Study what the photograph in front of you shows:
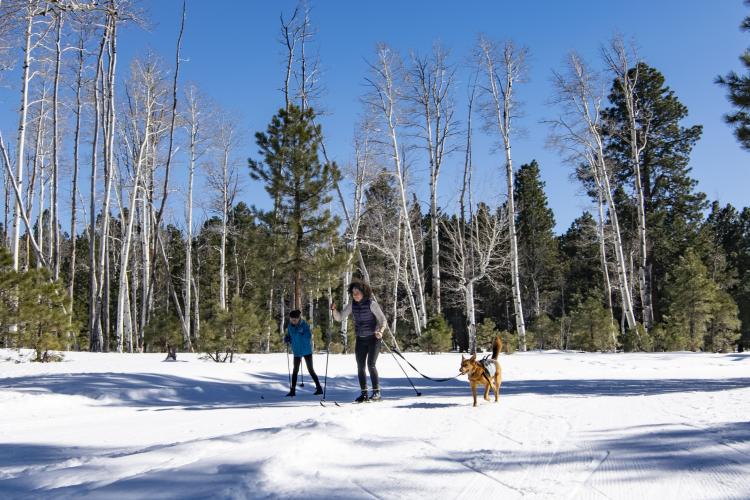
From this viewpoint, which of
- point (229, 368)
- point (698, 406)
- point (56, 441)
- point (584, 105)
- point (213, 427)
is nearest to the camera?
point (56, 441)

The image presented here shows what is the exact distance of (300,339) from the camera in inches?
356

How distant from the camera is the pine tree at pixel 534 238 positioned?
43406 mm

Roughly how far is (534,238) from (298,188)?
29.3 m

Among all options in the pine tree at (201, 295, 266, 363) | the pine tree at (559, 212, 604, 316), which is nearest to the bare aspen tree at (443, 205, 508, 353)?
the pine tree at (201, 295, 266, 363)

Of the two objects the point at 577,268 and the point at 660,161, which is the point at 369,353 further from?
the point at 577,268

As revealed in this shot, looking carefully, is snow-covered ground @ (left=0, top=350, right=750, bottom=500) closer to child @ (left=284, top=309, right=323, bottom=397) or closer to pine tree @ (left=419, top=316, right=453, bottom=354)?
child @ (left=284, top=309, right=323, bottom=397)

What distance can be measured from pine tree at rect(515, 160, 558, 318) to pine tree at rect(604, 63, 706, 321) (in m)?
9.25

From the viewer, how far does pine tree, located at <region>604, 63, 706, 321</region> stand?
94.4 ft

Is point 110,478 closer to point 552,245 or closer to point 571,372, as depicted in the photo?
point 571,372

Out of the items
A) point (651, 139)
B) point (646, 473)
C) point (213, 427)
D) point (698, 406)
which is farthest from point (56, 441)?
point (651, 139)

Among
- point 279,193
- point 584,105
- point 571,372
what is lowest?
point 571,372

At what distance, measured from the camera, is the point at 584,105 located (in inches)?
923

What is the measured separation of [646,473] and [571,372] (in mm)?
10931

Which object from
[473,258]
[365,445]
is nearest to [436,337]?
[473,258]
